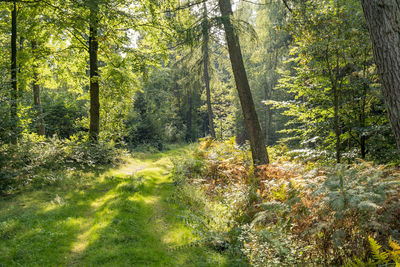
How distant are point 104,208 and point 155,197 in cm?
171

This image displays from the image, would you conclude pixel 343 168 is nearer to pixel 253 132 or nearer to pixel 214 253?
pixel 214 253

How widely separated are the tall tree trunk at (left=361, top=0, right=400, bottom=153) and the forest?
0.5 inches

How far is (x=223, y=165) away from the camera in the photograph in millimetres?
9039

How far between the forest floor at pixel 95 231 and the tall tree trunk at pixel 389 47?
3401 mm

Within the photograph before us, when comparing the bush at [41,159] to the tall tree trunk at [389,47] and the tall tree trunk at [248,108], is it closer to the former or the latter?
the tall tree trunk at [248,108]

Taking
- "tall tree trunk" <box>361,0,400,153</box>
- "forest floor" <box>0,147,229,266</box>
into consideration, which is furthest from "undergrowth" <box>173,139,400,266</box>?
"tall tree trunk" <box>361,0,400,153</box>

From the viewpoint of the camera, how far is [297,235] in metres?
3.96

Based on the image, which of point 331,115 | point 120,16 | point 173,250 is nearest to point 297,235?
point 173,250

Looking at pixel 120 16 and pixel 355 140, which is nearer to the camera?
pixel 355 140

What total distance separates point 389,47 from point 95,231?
5.99 m

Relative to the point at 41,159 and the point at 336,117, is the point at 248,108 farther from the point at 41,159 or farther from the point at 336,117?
the point at 41,159

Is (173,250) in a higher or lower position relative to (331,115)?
lower

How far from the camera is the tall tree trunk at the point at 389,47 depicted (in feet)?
10.9

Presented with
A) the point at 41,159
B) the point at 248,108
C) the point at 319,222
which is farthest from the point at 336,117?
the point at 41,159
